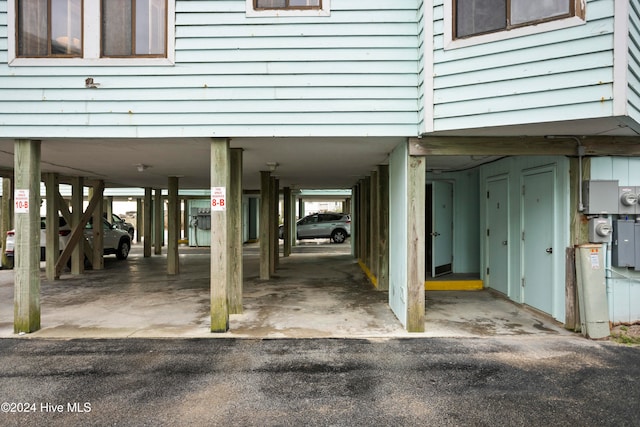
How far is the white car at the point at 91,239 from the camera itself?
33.3 feet

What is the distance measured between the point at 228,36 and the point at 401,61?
7.20ft

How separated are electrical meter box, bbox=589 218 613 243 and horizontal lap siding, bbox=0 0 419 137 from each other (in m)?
2.59

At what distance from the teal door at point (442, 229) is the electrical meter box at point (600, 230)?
3.43m

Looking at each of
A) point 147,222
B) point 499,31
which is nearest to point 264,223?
point 499,31

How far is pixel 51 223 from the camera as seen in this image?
29.4ft

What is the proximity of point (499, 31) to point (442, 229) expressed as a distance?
487 centimetres

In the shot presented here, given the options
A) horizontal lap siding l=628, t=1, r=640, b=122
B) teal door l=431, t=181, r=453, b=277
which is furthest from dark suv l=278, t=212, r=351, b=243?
horizontal lap siding l=628, t=1, r=640, b=122

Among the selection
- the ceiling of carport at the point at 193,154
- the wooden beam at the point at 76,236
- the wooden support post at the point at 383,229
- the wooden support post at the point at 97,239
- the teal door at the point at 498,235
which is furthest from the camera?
the wooden support post at the point at 97,239

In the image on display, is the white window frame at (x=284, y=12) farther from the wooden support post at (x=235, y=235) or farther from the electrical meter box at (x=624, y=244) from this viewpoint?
the electrical meter box at (x=624, y=244)

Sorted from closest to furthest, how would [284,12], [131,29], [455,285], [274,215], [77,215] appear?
[284,12]
[131,29]
[455,285]
[77,215]
[274,215]

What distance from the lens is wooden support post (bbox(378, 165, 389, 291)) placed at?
7.49m

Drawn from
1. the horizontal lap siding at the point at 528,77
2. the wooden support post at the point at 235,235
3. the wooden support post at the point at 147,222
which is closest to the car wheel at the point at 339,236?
the wooden support post at the point at 147,222

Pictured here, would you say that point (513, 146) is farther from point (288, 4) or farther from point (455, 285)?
point (455, 285)

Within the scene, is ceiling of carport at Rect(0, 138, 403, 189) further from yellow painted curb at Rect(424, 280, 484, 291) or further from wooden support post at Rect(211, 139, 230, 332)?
yellow painted curb at Rect(424, 280, 484, 291)
